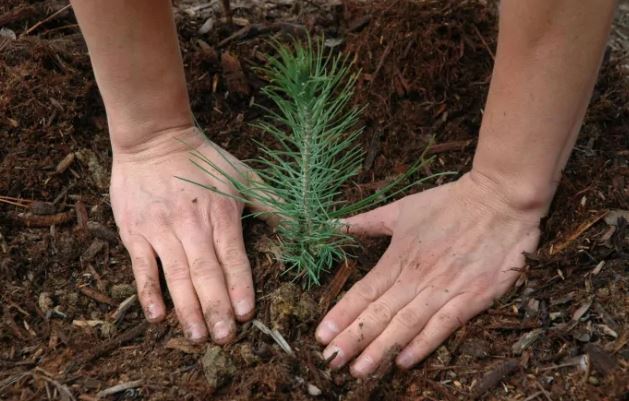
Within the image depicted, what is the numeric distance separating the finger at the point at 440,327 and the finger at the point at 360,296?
0.15m

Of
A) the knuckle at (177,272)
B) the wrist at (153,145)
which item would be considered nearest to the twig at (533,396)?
the knuckle at (177,272)

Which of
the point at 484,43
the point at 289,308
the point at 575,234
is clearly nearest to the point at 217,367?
the point at 289,308

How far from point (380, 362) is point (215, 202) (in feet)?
2.03

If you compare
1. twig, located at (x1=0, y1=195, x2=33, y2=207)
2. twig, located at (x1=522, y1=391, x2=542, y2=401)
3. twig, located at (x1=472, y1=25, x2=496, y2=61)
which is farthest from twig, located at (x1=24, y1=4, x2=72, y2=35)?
twig, located at (x1=522, y1=391, x2=542, y2=401)

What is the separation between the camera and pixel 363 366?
62.4 inches

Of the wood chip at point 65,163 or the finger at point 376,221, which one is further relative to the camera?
the wood chip at point 65,163

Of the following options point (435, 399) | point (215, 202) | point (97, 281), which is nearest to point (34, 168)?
point (97, 281)

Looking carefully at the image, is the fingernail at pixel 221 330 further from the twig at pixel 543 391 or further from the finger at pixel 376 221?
the twig at pixel 543 391

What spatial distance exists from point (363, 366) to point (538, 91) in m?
0.76

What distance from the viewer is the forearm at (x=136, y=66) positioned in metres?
1.73

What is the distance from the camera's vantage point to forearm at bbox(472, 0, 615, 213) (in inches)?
57.6

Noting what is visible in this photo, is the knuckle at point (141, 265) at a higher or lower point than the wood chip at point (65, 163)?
lower

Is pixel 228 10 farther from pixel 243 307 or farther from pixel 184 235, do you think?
pixel 243 307

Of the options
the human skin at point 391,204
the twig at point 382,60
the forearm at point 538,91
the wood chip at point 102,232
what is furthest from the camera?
the twig at point 382,60
